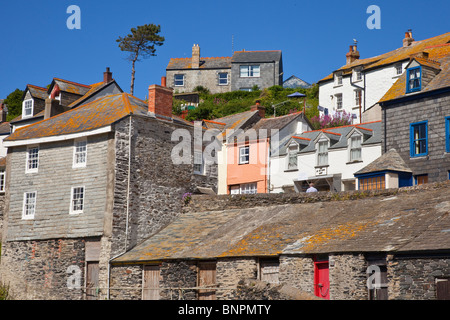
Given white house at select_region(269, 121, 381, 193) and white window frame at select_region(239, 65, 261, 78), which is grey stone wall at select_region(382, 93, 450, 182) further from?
white window frame at select_region(239, 65, 261, 78)

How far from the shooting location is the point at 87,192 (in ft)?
113

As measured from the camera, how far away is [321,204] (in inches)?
1214

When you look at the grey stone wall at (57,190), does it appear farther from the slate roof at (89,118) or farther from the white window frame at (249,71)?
the white window frame at (249,71)

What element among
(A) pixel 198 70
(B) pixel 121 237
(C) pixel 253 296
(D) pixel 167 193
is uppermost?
(A) pixel 198 70

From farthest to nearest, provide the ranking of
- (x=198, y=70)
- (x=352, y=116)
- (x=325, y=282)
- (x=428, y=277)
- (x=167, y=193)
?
1. (x=198, y=70)
2. (x=352, y=116)
3. (x=167, y=193)
4. (x=325, y=282)
5. (x=428, y=277)

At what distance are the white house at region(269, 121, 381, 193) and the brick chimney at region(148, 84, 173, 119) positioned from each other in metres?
10.3

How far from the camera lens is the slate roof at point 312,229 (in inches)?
958

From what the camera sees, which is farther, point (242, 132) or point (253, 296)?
point (242, 132)

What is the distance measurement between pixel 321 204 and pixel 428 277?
28.6ft

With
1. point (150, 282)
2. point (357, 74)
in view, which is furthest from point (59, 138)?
point (357, 74)

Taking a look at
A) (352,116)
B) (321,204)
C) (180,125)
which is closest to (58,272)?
(180,125)

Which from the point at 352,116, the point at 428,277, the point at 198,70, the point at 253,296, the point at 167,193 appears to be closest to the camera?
the point at 428,277

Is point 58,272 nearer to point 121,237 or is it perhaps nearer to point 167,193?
point 121,237

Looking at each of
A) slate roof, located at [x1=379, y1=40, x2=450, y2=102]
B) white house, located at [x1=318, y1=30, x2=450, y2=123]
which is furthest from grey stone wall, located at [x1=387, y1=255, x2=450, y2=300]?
white house, located at [x1=318, y1=30, x2=450, y2=123]
